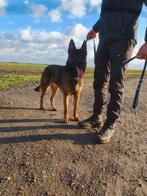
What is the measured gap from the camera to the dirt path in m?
5.64

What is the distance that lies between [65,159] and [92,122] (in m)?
1.74

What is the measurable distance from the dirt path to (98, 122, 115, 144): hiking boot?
0.10 m

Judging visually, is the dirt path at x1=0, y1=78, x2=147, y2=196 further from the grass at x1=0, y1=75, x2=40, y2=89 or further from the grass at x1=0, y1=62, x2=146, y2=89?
the grass at x1=0, y1=62, x2=146, y2=89

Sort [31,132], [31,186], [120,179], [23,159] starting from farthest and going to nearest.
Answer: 1. [31,132]
2. [23,159]
3. [120,179]
4. [31,186]

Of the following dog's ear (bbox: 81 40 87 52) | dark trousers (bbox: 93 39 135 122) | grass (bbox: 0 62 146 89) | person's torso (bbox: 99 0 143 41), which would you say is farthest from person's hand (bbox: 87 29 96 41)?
grass (bbox: 0 62 146 89)

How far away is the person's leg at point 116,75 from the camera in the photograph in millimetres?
7012

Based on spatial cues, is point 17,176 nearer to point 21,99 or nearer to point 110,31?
point 110,31

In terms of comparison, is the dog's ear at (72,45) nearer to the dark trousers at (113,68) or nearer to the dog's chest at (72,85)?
the dog's chest at (72,85)

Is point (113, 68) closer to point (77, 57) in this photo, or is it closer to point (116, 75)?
point (116, 75)

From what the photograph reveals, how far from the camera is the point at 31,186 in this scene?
559 cm

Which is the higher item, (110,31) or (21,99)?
(110,31)

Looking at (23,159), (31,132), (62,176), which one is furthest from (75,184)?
(31,132)

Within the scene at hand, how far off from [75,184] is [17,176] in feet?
2.79

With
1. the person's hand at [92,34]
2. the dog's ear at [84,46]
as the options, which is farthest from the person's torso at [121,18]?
the dog's ear at [84,46]
